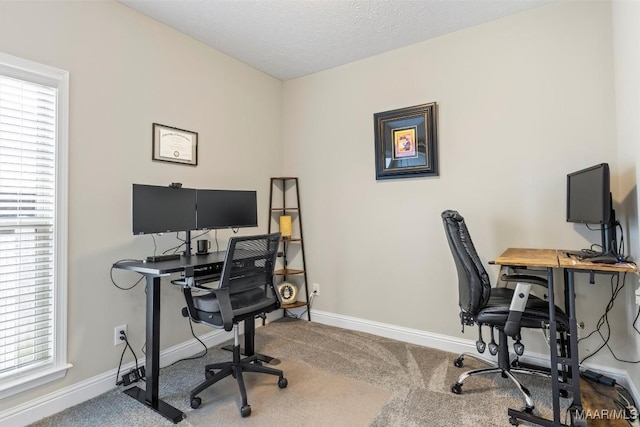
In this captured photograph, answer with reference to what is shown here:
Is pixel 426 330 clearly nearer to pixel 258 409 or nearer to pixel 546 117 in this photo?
pixel 258 409

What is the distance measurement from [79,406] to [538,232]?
3.38 metres

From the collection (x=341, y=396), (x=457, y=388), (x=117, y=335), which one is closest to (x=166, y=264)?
(x=117, y=335)

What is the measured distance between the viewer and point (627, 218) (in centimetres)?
201

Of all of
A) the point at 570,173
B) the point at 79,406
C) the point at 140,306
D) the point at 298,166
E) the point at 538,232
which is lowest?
the point at 79,406

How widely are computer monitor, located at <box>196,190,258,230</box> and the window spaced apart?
0.87 m

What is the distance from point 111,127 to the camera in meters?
2.25

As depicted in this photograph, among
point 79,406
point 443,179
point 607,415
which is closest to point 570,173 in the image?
point 443,179

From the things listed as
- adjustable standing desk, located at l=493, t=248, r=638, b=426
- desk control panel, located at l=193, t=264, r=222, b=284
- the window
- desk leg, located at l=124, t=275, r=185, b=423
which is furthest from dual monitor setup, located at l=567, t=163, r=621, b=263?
the window

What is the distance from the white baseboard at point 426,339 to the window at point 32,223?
2.25 meters

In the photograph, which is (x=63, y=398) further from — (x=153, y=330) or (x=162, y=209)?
(x=162, y=209)

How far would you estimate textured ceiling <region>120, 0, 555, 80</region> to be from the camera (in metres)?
2.36

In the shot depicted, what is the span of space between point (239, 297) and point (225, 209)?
2.96 feet

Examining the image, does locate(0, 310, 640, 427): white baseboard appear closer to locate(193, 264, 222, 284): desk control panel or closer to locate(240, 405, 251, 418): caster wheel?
locate(193, 264, 222, 284): desk control panel

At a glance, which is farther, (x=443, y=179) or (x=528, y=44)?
(x=443, y=179)
